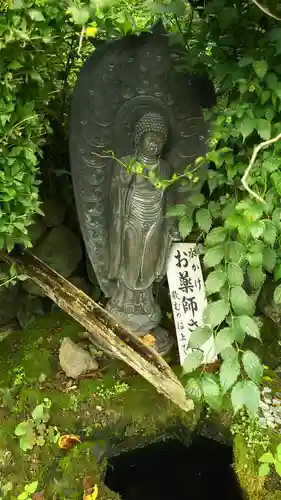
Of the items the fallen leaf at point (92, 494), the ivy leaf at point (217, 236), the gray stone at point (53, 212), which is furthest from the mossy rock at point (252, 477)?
the gray stone at point (53, 212)

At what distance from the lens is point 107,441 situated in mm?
1593

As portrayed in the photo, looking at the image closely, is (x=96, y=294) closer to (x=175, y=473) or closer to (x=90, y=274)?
(x=90, y=274)

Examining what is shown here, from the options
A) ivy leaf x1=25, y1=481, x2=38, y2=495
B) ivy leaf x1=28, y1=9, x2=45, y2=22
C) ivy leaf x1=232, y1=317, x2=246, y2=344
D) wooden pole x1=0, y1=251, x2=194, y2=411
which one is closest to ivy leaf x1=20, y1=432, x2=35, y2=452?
ivy leaf x1=25, y1=481, x2=38, y2=495

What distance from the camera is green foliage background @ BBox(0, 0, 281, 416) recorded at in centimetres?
99

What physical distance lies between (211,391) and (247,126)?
61cm

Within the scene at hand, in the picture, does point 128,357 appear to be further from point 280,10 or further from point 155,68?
point 280,10

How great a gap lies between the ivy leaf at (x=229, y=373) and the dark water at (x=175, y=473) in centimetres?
77

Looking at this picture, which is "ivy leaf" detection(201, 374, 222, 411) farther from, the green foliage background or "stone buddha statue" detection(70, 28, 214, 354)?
"stone buddha statue" detection(70, 28, 214, 354)

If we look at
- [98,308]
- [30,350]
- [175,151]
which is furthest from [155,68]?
[30,350]

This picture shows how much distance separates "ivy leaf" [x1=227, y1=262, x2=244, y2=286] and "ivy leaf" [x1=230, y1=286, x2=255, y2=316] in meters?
0.03

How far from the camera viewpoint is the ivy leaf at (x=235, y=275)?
107 centimetres

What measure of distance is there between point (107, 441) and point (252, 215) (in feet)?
3.29

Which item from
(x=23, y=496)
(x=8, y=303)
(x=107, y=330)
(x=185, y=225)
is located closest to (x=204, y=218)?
(x=185, y=225)

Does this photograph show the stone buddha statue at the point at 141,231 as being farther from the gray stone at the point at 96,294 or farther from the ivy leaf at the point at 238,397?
the ivy leaf at the point at 238,397
